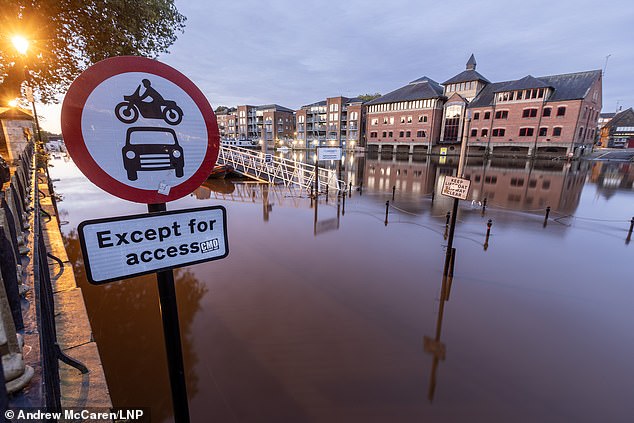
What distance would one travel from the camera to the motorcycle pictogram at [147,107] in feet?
4.26

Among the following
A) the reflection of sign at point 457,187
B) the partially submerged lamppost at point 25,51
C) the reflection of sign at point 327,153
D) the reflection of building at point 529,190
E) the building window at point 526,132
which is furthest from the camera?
the building window at point 526,132

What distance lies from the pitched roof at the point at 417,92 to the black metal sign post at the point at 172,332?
53418mm

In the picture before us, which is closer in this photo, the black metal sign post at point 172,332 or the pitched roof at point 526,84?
the black metal sign post at point 172,332

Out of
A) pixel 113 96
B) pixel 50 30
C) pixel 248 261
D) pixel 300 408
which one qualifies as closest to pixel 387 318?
pixel 300 408

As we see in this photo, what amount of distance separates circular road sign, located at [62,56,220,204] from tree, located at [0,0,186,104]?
46.3ft

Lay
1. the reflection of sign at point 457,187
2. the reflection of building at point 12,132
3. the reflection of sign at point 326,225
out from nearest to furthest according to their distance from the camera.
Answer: the reflection of sign at point 457,187, the reflection of sign at point 326,225, the reflection of building at point 12,132

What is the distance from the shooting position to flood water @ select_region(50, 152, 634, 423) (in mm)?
3580

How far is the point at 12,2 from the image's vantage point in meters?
9.87

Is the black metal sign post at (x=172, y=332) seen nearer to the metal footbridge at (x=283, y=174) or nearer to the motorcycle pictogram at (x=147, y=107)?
the motorcycle pictogram at (x=147, y=107)

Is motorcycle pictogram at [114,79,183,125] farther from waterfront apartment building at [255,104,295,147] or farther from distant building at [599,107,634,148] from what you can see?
distant building at [599,107,634,148]

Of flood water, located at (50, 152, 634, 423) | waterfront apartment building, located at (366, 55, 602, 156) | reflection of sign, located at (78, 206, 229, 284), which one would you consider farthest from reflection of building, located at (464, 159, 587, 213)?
reflection of sign, located at (78, 206, 229, 284)

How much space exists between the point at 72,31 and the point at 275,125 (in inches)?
2541

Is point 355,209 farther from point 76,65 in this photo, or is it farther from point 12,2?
point 76,65

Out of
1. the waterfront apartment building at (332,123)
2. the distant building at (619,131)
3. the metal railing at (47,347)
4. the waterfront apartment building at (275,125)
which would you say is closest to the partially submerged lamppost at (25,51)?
the metal railing at (47,347)
